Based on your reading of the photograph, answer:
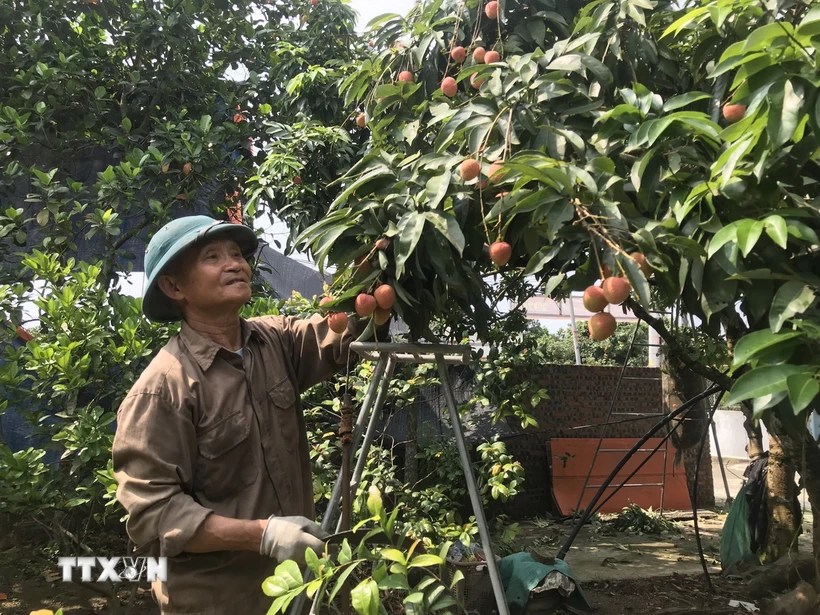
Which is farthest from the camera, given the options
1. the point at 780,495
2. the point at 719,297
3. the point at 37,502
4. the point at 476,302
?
the point at 780,495

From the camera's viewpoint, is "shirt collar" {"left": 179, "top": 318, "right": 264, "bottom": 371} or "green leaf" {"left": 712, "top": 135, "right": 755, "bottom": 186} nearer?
"green leaf" {"left": 712, "top": 135, "right": 755, "bottom": 186}

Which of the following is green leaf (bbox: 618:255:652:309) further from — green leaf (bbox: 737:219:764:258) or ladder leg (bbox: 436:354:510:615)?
ladder leg (bbox: 436:354:510:615)

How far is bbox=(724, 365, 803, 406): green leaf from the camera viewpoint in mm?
824

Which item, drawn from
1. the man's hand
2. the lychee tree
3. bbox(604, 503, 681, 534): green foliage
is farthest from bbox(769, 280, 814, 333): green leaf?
bbox(604, 503, 681, 534): green foliage

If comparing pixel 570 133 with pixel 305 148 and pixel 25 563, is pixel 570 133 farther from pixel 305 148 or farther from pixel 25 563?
pixel 25 563

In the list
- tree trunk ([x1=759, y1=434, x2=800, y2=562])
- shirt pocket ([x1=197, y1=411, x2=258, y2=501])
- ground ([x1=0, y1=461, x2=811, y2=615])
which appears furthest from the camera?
tree trunk ([x1=759, y1=434, x2=800, y2=562])

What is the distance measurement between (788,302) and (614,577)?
3.57m

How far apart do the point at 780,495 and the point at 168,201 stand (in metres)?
3.68

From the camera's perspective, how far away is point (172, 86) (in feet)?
11.9

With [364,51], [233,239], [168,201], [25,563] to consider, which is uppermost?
[364,51]

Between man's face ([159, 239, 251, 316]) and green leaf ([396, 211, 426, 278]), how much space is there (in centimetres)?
52

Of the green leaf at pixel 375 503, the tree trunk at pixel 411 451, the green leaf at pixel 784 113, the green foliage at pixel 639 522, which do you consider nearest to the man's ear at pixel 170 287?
the green leaf at pixel 375 503

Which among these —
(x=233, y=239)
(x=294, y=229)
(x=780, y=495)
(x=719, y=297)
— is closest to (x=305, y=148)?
(x=294, y=229)

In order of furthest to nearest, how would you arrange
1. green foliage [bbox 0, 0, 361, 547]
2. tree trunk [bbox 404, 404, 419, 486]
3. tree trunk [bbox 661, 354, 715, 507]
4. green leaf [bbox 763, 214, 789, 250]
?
tree trunk [bbox 661, 354, 715, 507] → tree trunk [bbox 404, 404, 419, 486] → green foliage [bbox 0, 0, 361, 547] → green leaf [bbox 763, 214, 789, 250]
